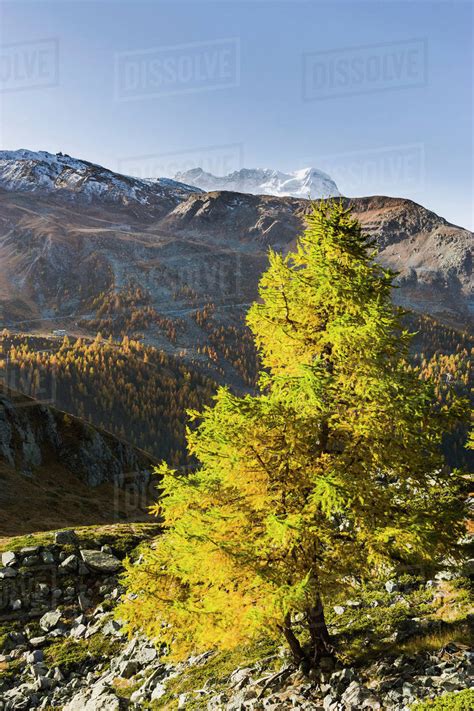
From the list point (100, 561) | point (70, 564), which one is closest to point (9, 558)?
point (70, 564)

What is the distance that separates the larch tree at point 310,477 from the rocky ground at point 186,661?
57.2 inches

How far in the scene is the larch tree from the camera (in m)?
10.1

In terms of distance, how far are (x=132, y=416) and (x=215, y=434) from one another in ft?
633

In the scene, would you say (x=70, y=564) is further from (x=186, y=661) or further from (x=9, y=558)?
(x=186, y=661)

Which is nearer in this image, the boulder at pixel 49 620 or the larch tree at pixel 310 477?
the larch tree at pixel 310 477

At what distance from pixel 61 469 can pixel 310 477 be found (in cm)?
5854

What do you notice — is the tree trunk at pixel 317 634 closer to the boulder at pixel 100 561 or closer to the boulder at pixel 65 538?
the boulder at pixel 100 561

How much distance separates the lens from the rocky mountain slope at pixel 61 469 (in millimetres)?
48156

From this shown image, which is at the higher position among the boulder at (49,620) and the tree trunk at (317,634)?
the tree trunk at (317,634)

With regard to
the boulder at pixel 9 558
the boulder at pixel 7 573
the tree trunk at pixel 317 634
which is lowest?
the boulder at pixel 7 573

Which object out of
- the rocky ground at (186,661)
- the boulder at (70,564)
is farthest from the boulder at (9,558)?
the boulder at (70,564)

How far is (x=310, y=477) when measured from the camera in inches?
424

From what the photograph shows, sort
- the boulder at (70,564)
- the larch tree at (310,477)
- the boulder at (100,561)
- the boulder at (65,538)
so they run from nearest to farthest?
the larch tree at (310,477)
the boulder at (70,564)
the boulder at (100,561)
the boulder at (65,538)

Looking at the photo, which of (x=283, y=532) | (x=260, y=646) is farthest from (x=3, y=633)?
(x=283, y=532)
